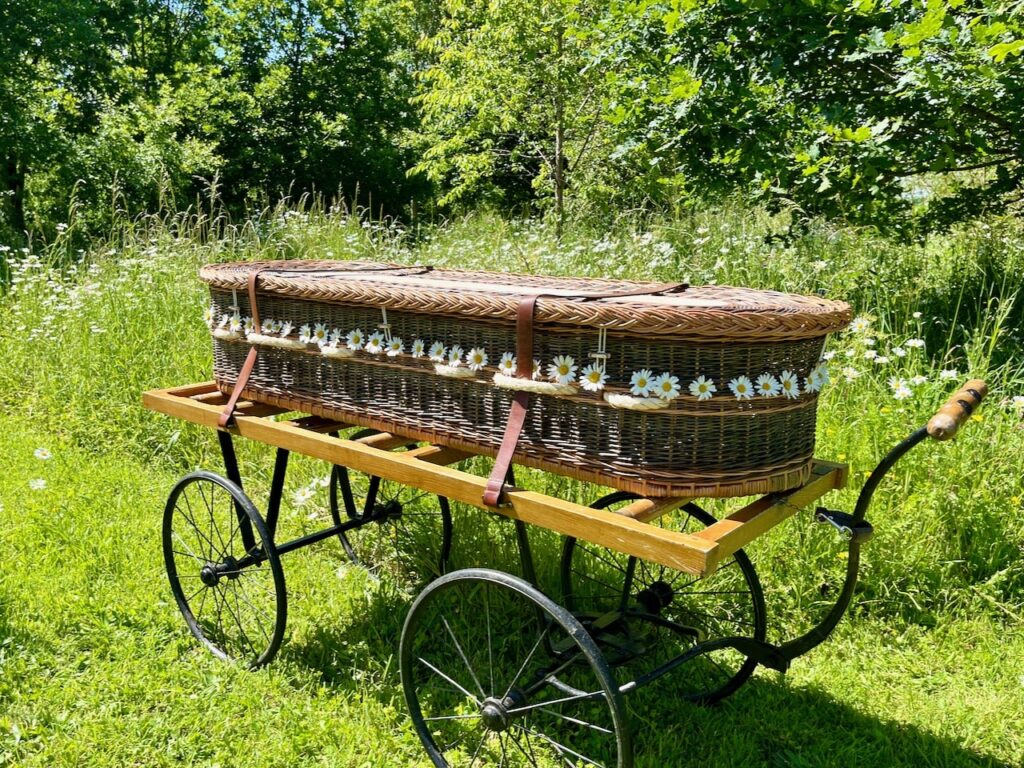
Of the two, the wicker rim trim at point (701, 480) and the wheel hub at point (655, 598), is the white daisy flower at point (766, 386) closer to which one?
the wicker rim trim at point (701, 480)

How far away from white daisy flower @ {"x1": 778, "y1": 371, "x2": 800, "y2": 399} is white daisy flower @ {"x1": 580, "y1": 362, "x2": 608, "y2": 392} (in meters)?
0.40

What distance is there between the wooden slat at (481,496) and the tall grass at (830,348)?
139 cm

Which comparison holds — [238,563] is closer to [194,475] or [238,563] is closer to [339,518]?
[194,475]

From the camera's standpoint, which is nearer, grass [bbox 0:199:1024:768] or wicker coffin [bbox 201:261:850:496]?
wicker coffin [bbox 201:261:850:496]

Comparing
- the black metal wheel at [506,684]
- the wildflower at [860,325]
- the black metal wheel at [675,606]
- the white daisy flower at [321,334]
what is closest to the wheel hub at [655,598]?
the black metal wheel at [675,606]

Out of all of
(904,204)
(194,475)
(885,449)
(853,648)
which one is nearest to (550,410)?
(194,475)

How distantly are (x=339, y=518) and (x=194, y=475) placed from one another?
3.90 ft

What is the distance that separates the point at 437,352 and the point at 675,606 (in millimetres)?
1506

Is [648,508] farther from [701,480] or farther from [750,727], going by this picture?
[750,727]

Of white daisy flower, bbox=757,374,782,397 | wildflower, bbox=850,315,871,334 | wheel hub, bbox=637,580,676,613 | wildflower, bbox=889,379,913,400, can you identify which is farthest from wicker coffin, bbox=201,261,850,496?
wildflower, bbox=850,315,871,334

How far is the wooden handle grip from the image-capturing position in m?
1.69

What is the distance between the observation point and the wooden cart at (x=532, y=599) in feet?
6.12

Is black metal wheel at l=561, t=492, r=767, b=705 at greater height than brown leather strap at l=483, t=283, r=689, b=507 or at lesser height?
lesser

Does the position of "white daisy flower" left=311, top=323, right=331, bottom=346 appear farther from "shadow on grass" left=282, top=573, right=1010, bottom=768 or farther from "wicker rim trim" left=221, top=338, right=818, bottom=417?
"shadow on grass" left=282, top=573, right=1010, bottom=768
